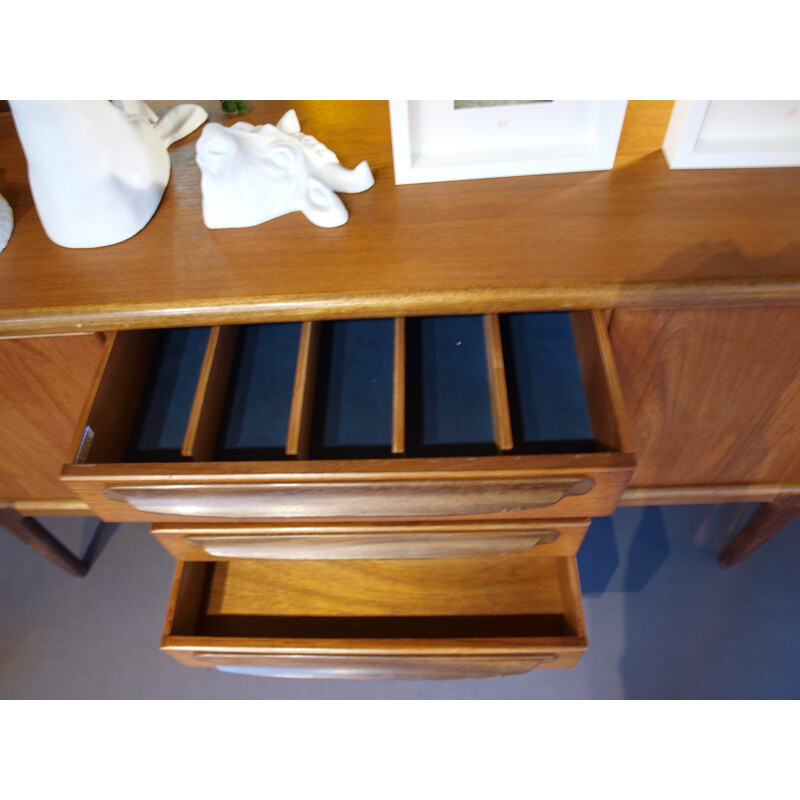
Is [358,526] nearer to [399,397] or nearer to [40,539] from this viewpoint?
[399,397]

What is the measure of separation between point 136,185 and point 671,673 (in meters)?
0.89

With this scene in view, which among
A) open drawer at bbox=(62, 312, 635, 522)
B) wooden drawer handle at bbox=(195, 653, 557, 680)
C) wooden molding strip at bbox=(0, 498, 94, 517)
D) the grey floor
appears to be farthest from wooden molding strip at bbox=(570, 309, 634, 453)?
wooden molding strip at bbox=(0, 498, 94, 517)

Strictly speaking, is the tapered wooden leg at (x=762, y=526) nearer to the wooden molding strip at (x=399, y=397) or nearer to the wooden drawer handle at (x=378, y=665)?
the wooden drawer handle at (x=378, y=665)

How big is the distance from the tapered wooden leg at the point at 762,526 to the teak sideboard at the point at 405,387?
22 millimetres

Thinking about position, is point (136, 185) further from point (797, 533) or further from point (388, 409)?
point (797, 533)

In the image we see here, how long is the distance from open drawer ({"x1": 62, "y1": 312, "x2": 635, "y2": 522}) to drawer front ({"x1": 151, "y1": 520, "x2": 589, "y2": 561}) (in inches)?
0.8

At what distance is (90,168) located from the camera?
55 cm

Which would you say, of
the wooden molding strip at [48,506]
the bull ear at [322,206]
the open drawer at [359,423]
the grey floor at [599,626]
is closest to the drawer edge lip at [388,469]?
the open drawer at [359,423]

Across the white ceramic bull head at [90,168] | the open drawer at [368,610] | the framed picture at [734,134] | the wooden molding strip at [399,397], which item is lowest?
the open drawer at [368,610]

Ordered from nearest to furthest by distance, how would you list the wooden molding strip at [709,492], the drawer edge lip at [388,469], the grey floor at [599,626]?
the drawer edge lip at [388,469], the wooden molding strip at [709,492], the grey floor at [599,626]

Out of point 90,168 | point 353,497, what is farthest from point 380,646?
point 90,168

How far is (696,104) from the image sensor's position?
55 centimetres

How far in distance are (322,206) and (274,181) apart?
0.17 ft

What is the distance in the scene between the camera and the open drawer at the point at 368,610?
0.65 metres
